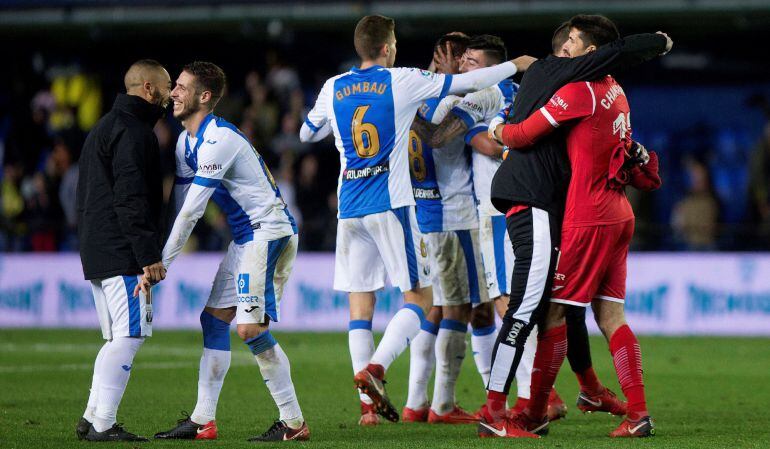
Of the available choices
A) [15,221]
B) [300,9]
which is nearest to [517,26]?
[300,9]

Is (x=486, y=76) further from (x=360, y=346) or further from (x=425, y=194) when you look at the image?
(x=360, y=346)

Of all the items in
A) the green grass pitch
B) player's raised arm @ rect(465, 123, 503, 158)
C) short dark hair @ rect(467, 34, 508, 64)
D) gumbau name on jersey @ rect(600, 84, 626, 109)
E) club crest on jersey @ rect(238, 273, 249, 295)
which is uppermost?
short dark hair @ rect(467, 34, 508, 64)

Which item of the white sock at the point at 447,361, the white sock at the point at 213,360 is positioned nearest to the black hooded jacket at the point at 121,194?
the white sock at the point at 213,360

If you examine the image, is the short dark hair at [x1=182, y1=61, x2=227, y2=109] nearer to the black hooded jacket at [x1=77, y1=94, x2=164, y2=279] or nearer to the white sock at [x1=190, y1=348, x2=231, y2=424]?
the black hooded jacket at [x1=77, y1=94, x2=164, y2=279]

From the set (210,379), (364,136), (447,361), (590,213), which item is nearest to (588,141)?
(590,213)

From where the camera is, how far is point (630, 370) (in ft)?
22.9

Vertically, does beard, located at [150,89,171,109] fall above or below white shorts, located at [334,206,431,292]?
above

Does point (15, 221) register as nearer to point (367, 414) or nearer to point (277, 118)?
point (277, 118)

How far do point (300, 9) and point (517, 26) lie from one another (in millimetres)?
3370

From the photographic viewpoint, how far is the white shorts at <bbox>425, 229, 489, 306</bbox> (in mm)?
8383

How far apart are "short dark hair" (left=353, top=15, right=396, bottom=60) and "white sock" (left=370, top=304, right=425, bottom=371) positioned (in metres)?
1.61

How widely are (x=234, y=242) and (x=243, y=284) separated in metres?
0.34

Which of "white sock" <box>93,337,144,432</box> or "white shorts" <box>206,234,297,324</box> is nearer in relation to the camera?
"white sock" <box>93,337,144,432</box>

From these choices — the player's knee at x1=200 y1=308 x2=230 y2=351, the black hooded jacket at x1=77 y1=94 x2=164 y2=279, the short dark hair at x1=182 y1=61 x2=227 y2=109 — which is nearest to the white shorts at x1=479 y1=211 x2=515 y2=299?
the player's knee at x1=200 y1=308 x2=230 y2=351
